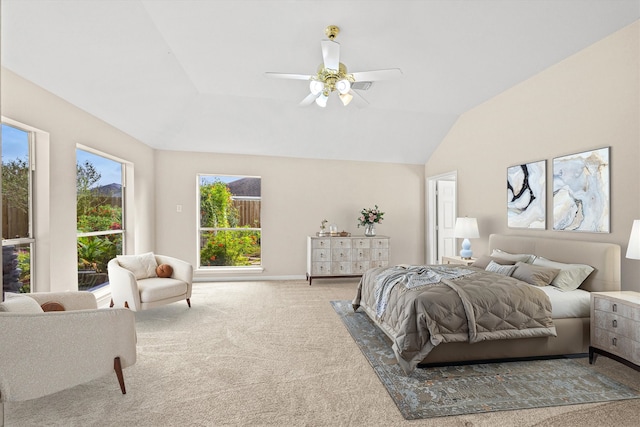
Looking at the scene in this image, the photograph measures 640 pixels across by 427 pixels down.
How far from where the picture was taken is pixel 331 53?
314cm

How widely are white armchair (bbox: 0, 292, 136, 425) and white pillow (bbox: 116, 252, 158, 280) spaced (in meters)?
1.88

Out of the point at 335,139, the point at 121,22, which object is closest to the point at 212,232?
the point at 335,139

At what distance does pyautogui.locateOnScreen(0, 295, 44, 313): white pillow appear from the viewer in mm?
2445

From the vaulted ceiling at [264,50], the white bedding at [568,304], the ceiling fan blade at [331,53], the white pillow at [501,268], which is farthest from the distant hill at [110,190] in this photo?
the white bedding at [568,304]

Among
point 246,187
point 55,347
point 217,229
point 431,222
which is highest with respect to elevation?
Result: point 246,187

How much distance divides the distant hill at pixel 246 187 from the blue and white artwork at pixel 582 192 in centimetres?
497

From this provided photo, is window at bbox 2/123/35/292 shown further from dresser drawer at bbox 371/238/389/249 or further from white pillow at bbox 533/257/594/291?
white pillow at bbox 533/257/594/291

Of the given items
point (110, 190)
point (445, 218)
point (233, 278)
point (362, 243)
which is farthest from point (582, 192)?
point (110, 190)

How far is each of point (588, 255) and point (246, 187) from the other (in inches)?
217

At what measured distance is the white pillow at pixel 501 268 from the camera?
150 inches

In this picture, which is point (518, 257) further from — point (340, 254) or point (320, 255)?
point (320, 255)

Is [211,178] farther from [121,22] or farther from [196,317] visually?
[121,22]

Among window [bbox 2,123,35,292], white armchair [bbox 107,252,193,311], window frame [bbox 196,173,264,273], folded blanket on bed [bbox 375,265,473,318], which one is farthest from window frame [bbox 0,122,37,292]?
folded blanket on bed [bbox 375,265,473,318]

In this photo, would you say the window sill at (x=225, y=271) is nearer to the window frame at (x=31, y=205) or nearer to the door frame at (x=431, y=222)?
the window frame at (x=31, y=205)
